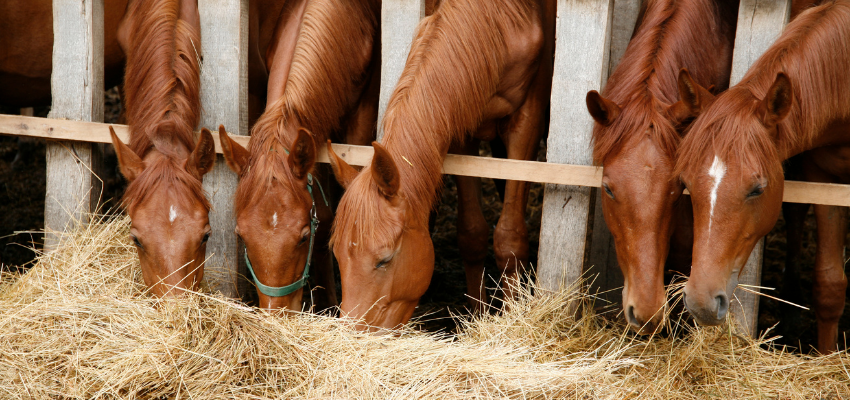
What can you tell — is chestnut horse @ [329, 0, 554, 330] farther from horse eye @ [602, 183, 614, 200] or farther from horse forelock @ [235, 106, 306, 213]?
horse eye @ [602, 183, 614, 200]

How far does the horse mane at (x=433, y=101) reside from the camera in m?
2.94

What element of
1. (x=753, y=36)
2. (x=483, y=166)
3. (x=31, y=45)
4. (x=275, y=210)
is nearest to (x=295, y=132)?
(x=275, y=210)

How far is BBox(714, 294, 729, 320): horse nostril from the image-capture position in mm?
2527

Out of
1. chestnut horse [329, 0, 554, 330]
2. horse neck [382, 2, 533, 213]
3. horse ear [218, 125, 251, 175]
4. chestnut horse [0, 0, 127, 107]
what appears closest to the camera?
chestnut horse [329, 0, 554, 330]

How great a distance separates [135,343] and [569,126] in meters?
2.29

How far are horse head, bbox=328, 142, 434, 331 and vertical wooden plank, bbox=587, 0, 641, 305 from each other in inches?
55.1

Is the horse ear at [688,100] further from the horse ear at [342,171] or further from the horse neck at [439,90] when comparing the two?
the horse ear at [342,171]

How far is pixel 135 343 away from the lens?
8.71 feet

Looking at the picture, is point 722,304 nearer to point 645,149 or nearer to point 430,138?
point 645,149

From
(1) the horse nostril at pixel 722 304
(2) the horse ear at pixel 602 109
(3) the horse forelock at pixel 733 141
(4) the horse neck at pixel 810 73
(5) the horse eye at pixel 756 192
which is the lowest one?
(1) the horse nostril at pixel 722 304

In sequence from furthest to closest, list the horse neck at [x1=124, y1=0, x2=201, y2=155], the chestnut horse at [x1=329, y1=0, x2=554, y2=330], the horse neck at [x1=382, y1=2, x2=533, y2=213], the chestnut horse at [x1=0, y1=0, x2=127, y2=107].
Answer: the chestnut horse at [x1=0, y1=0, x2=127, y2=107]
the horse neck at [x1=124, y1=0, x2=201, y2=155]
the horse neck at [x1=382, y1=2, x2=533, y2=213]
the chestnut horse at [x1=329, y1=0, x2=554, y2=330]

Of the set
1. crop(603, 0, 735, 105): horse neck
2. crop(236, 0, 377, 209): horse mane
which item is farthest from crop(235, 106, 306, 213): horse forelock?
crop(603, 0, 735, 105): horse neck

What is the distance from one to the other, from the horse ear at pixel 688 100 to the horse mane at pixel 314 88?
177 centimetres

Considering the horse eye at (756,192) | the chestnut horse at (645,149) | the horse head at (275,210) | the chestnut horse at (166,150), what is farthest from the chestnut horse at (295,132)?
the horse eye at (756,192)
